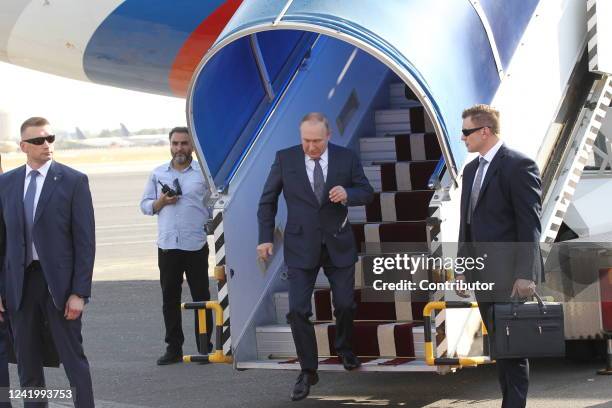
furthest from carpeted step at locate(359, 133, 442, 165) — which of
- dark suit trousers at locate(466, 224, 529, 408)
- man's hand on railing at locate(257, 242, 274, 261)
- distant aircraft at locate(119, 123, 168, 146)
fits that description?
distant aircraft at locate(119, 123, 168, 146)

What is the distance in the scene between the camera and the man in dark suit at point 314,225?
689cm

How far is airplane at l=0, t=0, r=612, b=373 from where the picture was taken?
6.58 meters

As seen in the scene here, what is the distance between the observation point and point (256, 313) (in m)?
7.52

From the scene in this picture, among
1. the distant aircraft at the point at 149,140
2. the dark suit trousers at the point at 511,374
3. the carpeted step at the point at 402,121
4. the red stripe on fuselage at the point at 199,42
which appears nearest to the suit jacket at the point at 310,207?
the dark suit trousers at the point at 511,374

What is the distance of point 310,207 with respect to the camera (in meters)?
7.02

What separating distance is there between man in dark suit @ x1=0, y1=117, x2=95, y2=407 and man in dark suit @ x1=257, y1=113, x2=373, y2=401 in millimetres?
1162

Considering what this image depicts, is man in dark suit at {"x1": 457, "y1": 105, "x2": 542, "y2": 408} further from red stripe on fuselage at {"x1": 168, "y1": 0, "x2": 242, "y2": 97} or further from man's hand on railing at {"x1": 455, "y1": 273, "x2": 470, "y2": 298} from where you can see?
red stripe on fuselage at {"x1": 168, "y1": 0, "x2": 242, "y2": 97}

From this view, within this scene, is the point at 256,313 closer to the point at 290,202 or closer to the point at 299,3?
the point at 290,202

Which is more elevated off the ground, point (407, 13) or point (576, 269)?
point (407, 13)

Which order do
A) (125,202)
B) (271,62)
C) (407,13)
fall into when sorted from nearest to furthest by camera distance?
1. (407,13)
2. (271,62)
3. (125,202)

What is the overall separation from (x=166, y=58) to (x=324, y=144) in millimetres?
5035

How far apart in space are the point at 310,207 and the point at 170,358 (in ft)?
8.41

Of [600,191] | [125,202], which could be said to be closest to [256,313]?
[600,191]

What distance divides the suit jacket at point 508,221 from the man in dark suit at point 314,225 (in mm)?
1146
